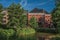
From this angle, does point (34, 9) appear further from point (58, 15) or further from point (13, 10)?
point (58, 15)

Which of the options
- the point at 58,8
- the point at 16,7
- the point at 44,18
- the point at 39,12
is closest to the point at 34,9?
the point at 39,12

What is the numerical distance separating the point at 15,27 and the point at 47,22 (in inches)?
1126

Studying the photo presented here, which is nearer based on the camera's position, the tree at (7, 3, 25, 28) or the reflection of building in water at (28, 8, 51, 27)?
the tree at (7, 3, 25, 28)

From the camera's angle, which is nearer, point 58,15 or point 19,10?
point 58,15

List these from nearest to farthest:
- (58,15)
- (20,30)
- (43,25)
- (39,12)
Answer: (58,15)
(20,30)
(43,25)
(39,12)

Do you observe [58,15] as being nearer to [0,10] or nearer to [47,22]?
[0,10]

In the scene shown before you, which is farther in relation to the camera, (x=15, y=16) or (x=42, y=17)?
(x=42, y=17)

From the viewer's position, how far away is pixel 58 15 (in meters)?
45.2

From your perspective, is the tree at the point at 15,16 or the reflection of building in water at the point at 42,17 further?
the reflection of building in water at the point at 42,17

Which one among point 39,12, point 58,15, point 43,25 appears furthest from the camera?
point 39,12

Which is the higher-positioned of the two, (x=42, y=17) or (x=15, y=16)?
(x=15, y=16)

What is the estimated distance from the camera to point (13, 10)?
52.6m

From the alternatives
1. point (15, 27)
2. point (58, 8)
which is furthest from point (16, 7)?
point (58, 8)

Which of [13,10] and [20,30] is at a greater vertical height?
[13,10]
